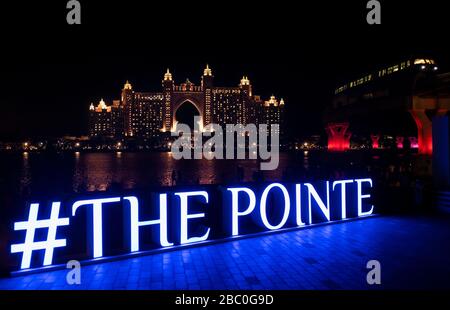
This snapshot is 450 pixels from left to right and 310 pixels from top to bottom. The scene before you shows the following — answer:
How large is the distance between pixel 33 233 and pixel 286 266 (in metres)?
4.08

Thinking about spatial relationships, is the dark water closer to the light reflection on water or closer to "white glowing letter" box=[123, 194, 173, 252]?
the light reflection on water

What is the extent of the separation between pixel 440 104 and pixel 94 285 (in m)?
24.6

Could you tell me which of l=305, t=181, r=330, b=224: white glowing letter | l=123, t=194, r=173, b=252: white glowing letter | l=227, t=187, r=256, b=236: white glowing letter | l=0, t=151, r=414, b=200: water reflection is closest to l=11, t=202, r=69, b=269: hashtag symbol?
l=0, t=151, r=414, b=200: water reflection

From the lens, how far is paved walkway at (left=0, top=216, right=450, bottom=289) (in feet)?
17.3

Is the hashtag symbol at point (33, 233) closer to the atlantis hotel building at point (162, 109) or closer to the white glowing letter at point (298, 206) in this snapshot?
the white glowing letter at point (298, 206)

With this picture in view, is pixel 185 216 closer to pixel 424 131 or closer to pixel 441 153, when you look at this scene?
pixel 441 153

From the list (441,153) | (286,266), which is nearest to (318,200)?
(286,266)

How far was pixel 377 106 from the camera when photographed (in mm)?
31000

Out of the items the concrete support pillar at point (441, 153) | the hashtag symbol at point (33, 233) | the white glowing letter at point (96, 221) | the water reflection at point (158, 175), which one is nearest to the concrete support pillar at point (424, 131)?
the water reflection at point (158, 175)

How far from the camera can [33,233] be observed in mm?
5859

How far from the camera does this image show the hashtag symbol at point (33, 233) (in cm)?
580

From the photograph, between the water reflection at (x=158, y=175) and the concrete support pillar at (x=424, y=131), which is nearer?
the water reflection at (x=158, y=175)

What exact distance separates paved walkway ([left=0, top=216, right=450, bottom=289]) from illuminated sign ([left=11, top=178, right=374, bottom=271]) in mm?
368
